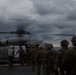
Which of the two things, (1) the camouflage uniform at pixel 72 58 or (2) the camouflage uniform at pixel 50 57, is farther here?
(2) the camouflage uniform at pixel 50 57

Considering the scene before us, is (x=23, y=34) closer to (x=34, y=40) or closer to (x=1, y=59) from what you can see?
(x=34, y=40)

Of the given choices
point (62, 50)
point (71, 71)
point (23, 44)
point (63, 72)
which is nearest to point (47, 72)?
point (62, 50)

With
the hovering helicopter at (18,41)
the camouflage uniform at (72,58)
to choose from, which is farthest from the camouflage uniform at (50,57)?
the hovering helicopter at (18,41)

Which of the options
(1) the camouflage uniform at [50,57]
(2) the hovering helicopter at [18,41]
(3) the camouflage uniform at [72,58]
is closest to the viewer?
(3) the camouflage uniform at [72,58]

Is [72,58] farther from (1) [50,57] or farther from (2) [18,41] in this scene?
(2) [18,41]

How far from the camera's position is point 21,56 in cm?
2883

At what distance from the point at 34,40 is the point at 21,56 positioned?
331 inches

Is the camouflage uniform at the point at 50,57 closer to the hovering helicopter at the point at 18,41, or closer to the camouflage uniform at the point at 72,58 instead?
the camouflage uniform at the point at 72,58

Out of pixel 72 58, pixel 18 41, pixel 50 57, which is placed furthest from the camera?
pixel 18 41

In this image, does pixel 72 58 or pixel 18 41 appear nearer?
pixel 72 58

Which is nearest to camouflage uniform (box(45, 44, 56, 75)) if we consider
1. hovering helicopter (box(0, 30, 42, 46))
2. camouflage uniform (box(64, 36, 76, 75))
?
camouflage uniform (box(64, 36, 76, 75))

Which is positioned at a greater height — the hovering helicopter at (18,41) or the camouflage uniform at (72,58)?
the hovering helicopter at (18,41)

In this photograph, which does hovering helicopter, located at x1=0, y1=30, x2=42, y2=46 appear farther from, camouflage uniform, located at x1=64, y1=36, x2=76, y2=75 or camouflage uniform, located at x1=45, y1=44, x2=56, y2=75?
camouflage uniform, located at x1=64, y1=36, x2=76, y2=75

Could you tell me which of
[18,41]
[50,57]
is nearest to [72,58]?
[50,57]
